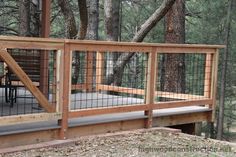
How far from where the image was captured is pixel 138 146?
623 cm

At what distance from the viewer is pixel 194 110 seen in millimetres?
8109

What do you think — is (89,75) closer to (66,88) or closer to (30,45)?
(66,88)

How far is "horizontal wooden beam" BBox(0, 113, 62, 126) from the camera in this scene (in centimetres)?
532

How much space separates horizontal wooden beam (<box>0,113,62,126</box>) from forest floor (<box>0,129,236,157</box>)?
37cm

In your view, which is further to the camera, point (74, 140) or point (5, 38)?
point (74, 140)

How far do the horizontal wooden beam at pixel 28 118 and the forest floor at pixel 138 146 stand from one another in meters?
0.37

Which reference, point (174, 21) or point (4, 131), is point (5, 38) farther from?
point (174, 21)

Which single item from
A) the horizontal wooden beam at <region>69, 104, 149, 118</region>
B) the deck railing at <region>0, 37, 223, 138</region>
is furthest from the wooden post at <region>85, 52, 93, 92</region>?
the horizontal wooden beam at <region>69, 104, 149, 118</region>

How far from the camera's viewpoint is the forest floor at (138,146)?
5680mm

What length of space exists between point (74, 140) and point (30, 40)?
5.14ft

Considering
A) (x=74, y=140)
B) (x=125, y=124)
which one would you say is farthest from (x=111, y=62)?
(x=74, y=140)

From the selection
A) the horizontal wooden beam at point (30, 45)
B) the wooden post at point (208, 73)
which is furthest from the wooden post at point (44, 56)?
the wooden post at point (208, 73)

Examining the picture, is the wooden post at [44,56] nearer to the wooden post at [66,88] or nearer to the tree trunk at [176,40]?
the wooden post at [66,88]

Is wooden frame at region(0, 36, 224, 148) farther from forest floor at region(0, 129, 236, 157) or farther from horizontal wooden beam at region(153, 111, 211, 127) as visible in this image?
forest floor at region(0, 129, 236, 157)
